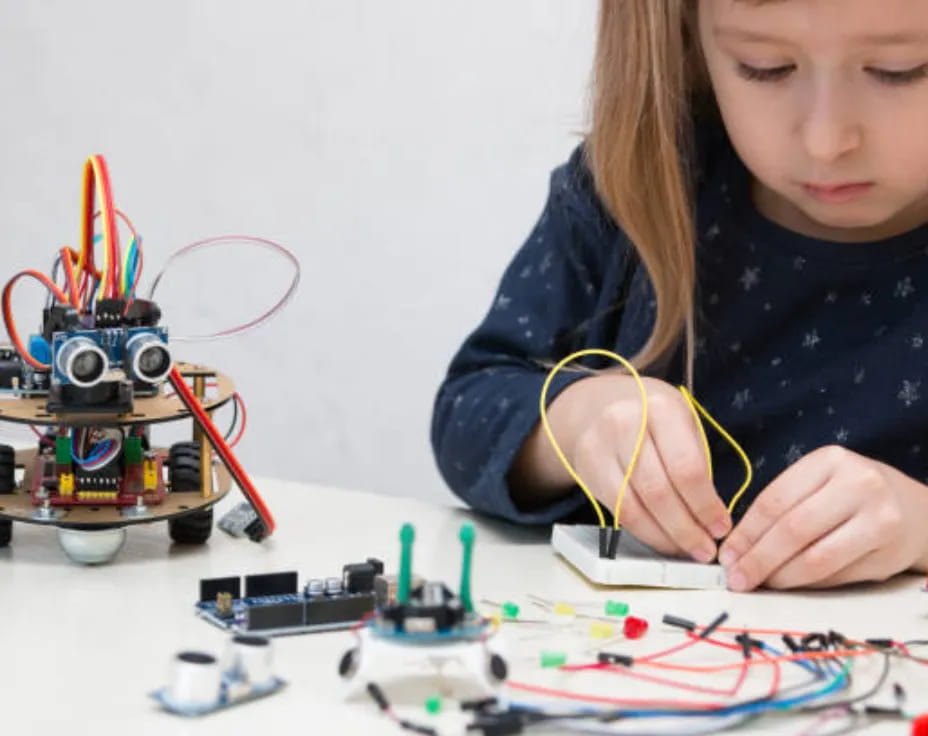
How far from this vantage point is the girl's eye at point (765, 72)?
92cm

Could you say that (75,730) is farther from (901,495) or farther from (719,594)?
(901,495)

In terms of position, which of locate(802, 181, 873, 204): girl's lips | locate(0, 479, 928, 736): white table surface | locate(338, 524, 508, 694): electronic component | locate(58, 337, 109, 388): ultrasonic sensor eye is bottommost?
locate(0, 479, 928, 736): white table surface

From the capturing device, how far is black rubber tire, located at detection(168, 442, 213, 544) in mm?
916

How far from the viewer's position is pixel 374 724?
2.05 ft

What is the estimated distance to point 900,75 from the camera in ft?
2.94

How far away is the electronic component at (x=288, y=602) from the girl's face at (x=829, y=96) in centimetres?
38

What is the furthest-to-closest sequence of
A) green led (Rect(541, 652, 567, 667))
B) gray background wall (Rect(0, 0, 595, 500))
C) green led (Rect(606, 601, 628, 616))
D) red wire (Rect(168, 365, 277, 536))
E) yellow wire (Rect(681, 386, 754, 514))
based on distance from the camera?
gray background wall (Rect(0, 0, 595, 500)) → yellow wire (Rect(681, 386, 754, 514)) → red wire (Rect(168, 365, 277, 536)) → green led (Rect(606, 601, 628, 616)) → green led (Rect(541, 652, 567, 667))

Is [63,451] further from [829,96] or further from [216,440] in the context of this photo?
[829,96]

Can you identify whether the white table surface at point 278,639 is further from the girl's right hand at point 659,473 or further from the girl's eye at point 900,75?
the girl's eye at point 900,75

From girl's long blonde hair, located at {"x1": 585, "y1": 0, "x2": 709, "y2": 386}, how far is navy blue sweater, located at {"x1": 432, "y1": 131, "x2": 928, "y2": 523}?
0.04 m

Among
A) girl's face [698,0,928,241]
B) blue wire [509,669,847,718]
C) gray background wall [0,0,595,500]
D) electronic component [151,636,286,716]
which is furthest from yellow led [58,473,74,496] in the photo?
gray background wall [0,0,595,500]

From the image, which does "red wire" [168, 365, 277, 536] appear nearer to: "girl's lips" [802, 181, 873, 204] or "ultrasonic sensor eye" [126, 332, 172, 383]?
"ultrasonic sensor eye" [126, 332, 172, 383]

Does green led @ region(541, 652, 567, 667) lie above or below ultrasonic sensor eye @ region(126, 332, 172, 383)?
below

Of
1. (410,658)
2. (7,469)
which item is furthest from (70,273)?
(410,658)
